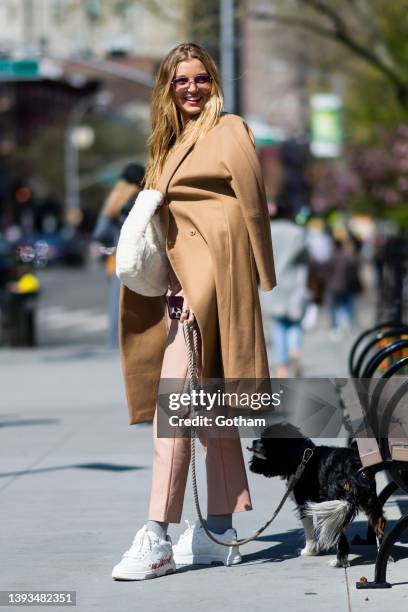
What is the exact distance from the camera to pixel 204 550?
18.1 feet

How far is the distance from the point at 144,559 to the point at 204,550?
369 mm

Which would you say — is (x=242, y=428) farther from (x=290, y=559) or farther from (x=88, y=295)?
(x=88, y=295)

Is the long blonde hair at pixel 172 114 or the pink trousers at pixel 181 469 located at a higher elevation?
the long blonde hair at pixel 172 114

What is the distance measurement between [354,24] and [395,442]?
23.8m

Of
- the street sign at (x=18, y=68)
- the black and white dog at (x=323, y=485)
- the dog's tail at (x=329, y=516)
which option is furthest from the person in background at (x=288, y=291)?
the street sign at (x=18, y=68)

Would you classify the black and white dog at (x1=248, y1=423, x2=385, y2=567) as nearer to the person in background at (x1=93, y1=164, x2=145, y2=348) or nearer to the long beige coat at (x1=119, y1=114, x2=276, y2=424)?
the long beige coat at (x1=119, y1=114, x2=276, y2=424)

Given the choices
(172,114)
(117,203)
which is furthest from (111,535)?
(117,203)

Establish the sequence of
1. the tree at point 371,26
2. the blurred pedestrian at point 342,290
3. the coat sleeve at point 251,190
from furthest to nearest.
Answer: the tree at point 371,26 → the blurred pedestrian at point 342,290 → the coat sleeve at point 251,190

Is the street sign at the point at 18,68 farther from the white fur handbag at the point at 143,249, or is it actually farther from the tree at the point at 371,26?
the white fur handbag at the point at 143,249

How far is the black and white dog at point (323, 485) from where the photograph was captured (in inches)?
209

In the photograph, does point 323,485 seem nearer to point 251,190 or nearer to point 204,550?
point 204,550

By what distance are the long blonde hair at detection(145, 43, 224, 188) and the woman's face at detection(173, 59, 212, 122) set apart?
0.06 feet

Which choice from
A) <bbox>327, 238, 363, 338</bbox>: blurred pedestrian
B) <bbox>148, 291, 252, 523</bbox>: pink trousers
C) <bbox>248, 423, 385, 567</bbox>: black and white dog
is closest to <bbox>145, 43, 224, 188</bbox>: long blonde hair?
<bbox>148, 291, 252, 523</bbox>: pink trousers

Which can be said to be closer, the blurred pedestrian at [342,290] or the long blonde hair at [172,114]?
the long blonde hair at [172,114]
